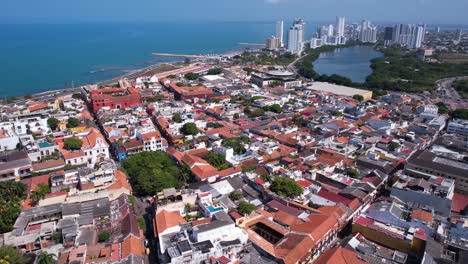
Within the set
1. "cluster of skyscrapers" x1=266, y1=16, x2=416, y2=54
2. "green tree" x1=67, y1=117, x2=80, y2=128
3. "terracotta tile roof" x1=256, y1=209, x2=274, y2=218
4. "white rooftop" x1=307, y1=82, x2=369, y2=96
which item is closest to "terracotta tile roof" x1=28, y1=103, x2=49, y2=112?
"green tree" x1=67, y1=117, x2=80, y2=128

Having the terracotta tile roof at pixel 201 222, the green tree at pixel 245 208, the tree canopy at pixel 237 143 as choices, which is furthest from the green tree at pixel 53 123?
the green tree at pixel 245 208

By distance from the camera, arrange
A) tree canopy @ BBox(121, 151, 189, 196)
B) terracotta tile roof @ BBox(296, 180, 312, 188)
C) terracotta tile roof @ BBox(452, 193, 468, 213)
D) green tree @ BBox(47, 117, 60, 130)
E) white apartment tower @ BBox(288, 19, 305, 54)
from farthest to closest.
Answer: white apartment tower @ BBox(288, 19, 305, 54), green tree @ BBox(47, 117, 60, 130), tree canopy @ BBox(121, 151, 189, 196), terracotta tile roof @ BBox(296, 180, 312, 188), terracotta tile roof @ BBox(452, 193, 468, 213)

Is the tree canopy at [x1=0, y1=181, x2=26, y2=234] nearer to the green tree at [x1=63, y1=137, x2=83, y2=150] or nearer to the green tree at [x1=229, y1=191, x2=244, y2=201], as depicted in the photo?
the green tree at [x1=63, y1=137, x2=83, y2=150]

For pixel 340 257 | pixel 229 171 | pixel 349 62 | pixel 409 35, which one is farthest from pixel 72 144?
pixel 409 35

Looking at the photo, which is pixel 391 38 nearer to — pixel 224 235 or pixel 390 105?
pixel 390 105

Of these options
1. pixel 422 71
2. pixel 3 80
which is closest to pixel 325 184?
pixel 422 71

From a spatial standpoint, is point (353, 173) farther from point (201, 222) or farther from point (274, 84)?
point (274, 84)
